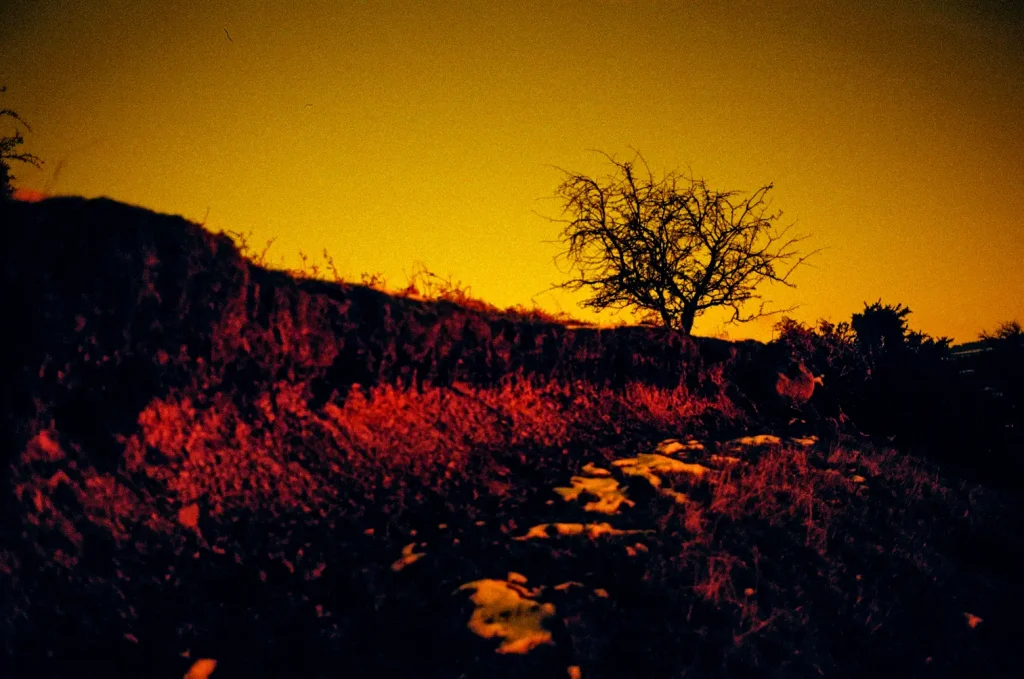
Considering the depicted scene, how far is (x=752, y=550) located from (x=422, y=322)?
157 inches

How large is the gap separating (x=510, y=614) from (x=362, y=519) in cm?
160

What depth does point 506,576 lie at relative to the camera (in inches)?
163

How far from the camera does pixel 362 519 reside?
15.2 ft

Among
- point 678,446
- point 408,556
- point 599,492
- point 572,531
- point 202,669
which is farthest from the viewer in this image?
point 678,446

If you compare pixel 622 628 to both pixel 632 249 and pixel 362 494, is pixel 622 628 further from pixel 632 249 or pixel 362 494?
pixel 632 249

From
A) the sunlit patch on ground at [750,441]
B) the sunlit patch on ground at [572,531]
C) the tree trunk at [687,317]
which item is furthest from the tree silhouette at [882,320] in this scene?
the sunlit patch on ground at [572,531]

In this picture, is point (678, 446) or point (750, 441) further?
point (750, 441)

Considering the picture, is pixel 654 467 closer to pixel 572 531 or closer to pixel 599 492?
pixel 599 492

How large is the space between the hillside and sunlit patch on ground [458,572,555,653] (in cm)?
2

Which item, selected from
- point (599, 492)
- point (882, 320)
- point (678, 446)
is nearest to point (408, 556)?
point (599, 492)

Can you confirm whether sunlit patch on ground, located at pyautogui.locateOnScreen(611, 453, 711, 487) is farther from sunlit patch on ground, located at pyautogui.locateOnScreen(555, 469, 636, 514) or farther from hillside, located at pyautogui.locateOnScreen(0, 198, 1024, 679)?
sunlit patch on ground, located at pyautogui.locateOnScreen(555, 469, 636, 514)

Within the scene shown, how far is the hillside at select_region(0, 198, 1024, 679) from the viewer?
3.54 meters

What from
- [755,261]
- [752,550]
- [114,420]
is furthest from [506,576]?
[755,261]

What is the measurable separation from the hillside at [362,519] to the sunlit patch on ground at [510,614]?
2 cm
